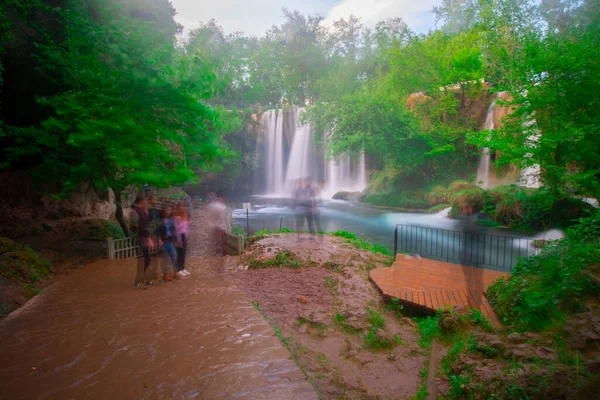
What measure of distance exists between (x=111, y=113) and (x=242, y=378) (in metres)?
6.20

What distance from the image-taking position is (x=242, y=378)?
3.26 meters

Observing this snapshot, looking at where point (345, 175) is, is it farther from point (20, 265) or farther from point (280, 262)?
point (20, 265)

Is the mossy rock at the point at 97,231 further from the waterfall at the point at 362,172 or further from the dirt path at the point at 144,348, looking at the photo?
the waterfall at the point at 362,172

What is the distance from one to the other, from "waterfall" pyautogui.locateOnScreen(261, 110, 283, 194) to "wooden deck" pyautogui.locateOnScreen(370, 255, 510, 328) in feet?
88.7

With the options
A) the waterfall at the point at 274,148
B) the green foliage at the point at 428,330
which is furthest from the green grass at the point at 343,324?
the waterfall at the point at 274,148

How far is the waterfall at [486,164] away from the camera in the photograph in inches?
815

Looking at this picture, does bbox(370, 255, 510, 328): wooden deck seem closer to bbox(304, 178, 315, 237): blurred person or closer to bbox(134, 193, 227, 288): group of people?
bbox(304, 178, 315, 237): blurred person

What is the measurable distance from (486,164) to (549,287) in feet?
61.6

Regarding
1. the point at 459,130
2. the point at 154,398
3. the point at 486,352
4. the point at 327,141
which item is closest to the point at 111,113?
the point at 154,398

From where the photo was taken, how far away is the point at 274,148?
34.4 m

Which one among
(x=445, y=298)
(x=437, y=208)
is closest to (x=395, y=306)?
(x=445, y=298)

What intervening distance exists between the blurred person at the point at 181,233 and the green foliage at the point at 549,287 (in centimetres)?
584

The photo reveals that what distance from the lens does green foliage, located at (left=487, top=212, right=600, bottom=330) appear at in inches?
177

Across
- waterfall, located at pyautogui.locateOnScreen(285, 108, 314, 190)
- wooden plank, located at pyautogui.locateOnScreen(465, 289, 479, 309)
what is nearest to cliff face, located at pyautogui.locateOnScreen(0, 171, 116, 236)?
wooden plank, located at pyautogui.locateOnScreen(465, 289, 479, 309)
